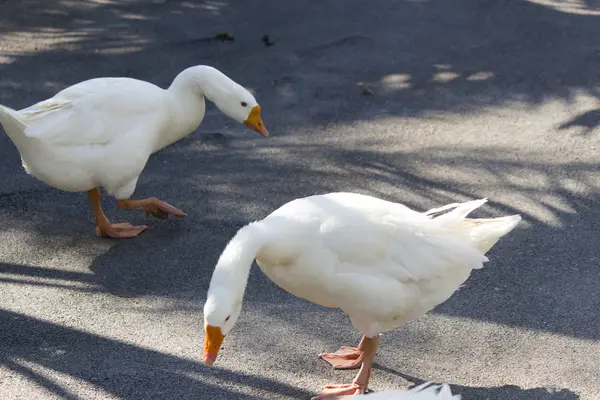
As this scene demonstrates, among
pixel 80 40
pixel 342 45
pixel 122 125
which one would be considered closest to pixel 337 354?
pixel 122 125

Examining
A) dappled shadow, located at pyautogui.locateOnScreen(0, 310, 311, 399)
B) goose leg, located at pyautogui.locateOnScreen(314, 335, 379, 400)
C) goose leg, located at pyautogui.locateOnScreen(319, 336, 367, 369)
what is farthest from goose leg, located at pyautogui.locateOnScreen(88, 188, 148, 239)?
goose leg, located at pyautogui.locateOnScreen(314, 335, 379, 400)

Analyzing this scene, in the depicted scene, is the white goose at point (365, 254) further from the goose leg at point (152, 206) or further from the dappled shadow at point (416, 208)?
the goose leg at point (152, 206)

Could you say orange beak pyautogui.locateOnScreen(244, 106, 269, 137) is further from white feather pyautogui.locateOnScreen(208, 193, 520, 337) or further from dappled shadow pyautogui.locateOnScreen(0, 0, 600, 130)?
dappled shadow pyautogui.locateOnScreen(0, 0, 600, 130)

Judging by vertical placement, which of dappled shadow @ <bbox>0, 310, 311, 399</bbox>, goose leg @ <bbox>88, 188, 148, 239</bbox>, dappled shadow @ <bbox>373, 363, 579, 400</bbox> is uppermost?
goose leg @ <bbox>88, 188, 148, 239</bbox>

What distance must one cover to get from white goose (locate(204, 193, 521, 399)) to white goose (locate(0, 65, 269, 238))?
1534mm

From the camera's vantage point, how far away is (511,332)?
423 cm

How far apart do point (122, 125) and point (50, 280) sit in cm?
102

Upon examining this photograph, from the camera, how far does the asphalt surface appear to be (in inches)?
158

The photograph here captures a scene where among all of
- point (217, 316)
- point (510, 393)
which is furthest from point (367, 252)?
point (510, 393)

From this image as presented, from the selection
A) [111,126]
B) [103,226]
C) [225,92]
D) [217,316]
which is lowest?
[103,226]

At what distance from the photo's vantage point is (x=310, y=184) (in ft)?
18.8

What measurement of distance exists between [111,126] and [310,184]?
1.47 metres

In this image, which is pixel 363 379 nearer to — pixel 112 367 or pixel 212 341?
pixel 212 341

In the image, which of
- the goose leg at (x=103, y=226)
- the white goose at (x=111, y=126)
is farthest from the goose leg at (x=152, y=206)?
the goose leg at (x=103, y=226)
